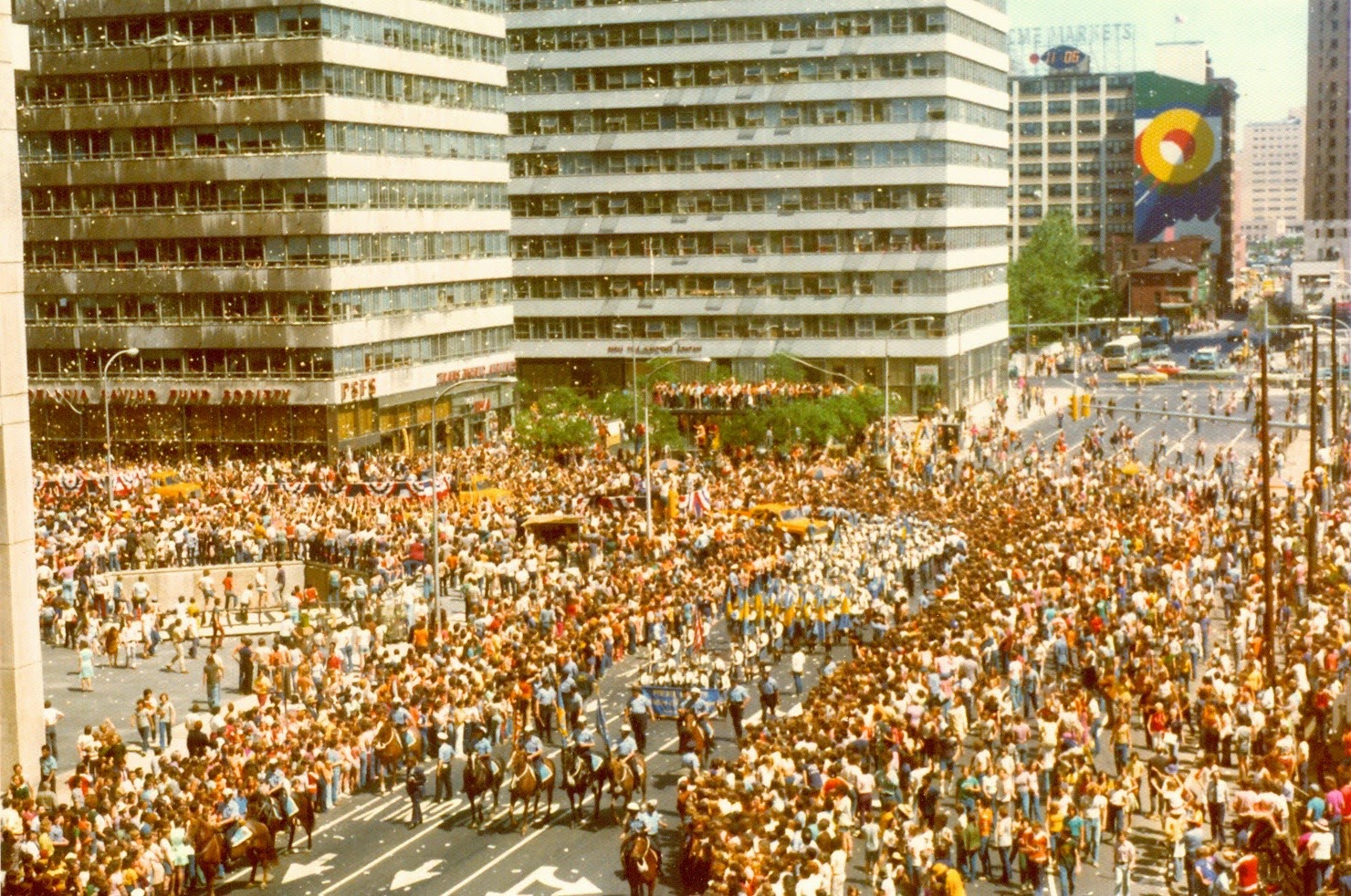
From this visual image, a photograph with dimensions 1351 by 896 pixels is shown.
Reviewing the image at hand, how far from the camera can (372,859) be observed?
33.9 metres

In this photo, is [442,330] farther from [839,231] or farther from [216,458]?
[839,231]

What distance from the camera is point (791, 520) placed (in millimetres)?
62250

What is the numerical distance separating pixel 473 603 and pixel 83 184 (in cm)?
4747

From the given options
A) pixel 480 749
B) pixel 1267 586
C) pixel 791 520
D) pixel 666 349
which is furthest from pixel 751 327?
pixel 480 749

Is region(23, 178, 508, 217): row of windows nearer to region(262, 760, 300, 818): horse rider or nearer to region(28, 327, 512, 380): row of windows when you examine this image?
region(28, 327, 512, 380): row of windows

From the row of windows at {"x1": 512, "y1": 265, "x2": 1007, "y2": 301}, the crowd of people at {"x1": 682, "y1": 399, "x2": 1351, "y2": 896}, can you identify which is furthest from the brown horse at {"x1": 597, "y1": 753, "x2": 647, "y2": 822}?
the row of windows at {"x1": 512, "y1": 265, "x2": 1007, "y2": 301}

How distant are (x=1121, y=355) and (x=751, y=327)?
45.8m

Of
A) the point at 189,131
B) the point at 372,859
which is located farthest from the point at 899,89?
the point at 372,859

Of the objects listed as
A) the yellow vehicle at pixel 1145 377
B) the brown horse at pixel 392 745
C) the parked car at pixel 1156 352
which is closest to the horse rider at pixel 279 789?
the brown horse at pixel 392 745

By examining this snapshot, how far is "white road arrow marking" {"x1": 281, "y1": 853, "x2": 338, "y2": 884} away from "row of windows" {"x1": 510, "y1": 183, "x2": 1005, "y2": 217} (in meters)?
79.2

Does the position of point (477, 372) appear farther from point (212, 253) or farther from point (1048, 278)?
point (1048, 278)

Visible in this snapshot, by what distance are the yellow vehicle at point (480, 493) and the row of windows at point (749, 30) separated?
4844 centimetres

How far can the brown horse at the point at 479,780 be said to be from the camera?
35.3m

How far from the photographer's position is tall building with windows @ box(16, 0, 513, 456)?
87812 mm
